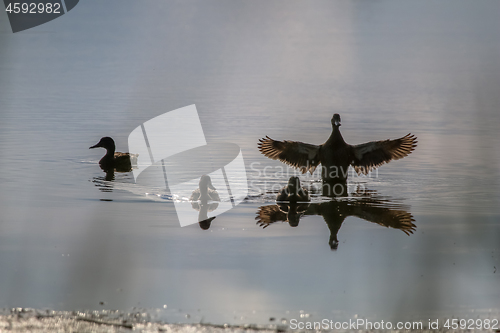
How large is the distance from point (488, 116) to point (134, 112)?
32.9ft

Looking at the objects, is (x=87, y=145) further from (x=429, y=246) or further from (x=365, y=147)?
(x=429, y=246)

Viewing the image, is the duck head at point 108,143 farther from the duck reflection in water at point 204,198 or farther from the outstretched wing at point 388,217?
the outstretched wing at point 388,217

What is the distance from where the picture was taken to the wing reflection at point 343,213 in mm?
8000

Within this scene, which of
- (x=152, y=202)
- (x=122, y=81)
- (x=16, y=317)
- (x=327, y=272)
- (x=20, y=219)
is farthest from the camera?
(x=122, y=81)

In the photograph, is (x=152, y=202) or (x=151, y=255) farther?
(x=152, y=202)

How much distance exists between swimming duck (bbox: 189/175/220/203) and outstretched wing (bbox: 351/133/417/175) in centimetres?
306

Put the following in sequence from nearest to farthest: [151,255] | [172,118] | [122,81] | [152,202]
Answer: [151,255] → [152,202] → [172,118] → [122,81]

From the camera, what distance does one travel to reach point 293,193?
30.7ft

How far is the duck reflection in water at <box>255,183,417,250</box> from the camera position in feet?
26.2

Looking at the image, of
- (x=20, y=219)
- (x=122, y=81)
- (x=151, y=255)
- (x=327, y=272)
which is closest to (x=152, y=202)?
(x=20, y=219)

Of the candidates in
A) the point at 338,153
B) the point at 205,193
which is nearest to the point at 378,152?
the point at 338,153

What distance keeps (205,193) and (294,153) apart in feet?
9.14

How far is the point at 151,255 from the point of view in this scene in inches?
256

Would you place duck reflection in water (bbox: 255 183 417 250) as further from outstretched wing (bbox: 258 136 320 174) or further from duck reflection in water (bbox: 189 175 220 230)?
outstretched wing (bbox: 258 136 320 174)
